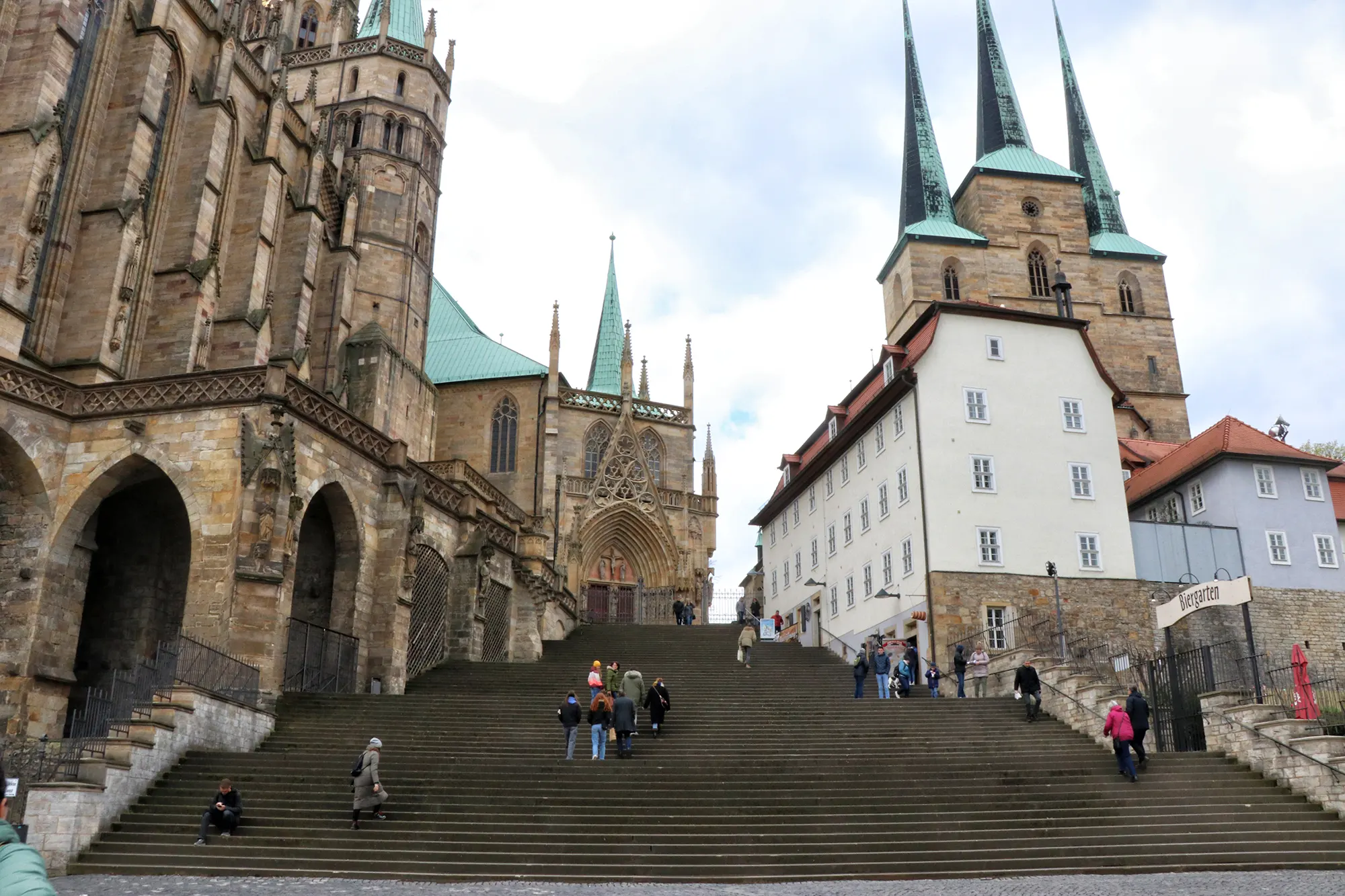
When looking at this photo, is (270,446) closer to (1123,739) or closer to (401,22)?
(1123,739)

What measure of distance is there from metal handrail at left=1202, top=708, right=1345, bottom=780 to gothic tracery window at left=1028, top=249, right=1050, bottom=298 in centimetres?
4350

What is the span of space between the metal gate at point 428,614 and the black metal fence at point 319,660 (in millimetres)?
1964

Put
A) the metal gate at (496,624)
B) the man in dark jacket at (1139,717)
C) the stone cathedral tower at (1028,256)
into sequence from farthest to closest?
the stone cathedral tower at (1028,256) → the metal gate at (496,624) → the man in dark jacket at (1139,717)

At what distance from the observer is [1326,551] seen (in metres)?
32.4

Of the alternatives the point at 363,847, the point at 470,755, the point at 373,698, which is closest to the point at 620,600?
the point at 373,698

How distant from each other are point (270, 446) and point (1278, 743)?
1691 cm

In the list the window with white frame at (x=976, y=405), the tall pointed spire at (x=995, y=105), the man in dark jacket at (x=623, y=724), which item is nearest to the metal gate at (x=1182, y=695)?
the window with white frame at (x=976, y=405)

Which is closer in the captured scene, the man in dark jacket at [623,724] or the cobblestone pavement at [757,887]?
the cobblestone pavement at [757,887]

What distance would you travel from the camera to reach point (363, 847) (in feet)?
42.5

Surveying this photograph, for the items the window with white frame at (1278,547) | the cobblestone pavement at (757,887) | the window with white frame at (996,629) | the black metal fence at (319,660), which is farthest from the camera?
the window with white frame at (1278,547)

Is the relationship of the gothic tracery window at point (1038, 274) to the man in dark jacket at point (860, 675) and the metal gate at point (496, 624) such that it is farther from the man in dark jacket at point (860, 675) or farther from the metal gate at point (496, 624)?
the man in dark jacket at point (860, 675)

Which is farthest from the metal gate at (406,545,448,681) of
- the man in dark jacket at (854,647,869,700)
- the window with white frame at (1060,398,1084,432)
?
the window with white frame at (1060,398,1084,432)

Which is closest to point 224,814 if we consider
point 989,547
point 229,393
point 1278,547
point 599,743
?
point 599,743

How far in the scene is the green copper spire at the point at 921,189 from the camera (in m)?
57.9
